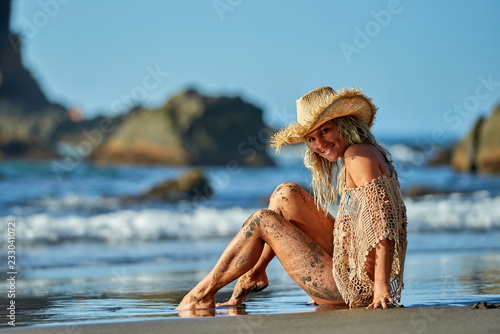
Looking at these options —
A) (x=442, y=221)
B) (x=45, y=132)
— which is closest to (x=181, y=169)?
(x=45, y=132)

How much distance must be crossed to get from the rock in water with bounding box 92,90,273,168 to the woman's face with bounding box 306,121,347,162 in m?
25.8

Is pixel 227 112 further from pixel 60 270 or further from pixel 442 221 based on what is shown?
pixel 60 270

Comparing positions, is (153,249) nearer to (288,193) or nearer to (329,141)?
(288,193)

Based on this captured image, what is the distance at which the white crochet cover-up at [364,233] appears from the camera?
4.53 meters

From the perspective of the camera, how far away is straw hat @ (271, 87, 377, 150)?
15.3 ft

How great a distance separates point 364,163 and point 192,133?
28352mm

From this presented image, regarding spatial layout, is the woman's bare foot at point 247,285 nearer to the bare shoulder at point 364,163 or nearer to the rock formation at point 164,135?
the bare shoulder at point 364,163

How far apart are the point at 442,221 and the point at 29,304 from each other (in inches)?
335

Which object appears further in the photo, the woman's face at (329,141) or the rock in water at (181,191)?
the rock in water at (181,191)

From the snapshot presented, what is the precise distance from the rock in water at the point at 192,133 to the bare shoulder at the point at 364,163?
2597 centimetres

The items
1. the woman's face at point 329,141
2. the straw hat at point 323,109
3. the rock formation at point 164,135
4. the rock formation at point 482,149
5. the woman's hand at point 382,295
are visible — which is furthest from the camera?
the rock formation at point 164,135

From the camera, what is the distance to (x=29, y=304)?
5816 mm

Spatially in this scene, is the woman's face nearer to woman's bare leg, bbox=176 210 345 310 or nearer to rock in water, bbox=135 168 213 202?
woman's bare leg, bbox=176 210 345 310

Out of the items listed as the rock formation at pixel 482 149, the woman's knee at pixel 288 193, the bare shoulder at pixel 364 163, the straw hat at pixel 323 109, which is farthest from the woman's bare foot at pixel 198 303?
the rock formation at pixel 482 149
